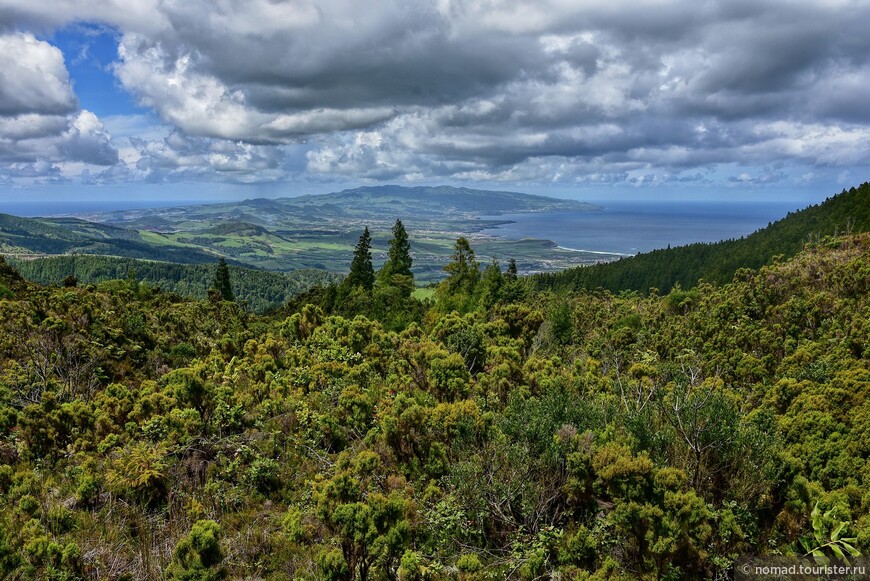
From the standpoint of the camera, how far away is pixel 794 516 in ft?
17.5

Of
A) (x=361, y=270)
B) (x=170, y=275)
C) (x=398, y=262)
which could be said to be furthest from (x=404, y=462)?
(x=170, y=275)

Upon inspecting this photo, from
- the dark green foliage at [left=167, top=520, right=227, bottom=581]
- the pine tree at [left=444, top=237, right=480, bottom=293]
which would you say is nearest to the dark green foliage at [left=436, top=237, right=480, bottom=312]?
the pine tree at [left=444, top=237, right=480, bottom=293]

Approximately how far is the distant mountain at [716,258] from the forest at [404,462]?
63.9m

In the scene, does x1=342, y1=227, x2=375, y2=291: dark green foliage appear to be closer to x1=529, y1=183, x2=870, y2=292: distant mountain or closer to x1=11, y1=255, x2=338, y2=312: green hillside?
x1=529, y1=183, x2=870, y2=292: distant mountain

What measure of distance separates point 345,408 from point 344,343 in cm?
355

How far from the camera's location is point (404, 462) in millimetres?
7055

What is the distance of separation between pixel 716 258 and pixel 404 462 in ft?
352

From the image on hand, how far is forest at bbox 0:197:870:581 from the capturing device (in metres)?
4.73

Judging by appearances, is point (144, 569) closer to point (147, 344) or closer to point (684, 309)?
point (147, 344)

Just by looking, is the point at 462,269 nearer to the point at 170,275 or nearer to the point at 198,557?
the point at 198,557

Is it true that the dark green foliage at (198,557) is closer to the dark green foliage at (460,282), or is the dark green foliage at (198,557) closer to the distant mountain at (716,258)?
the dark green foliage at (460,282)

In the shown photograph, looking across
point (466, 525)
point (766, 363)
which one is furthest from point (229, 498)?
point (766, 363)

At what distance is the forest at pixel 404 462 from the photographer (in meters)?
4.73

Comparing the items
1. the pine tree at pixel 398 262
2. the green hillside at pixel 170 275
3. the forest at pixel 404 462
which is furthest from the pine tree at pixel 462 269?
the green hillside at pixel 170 275
